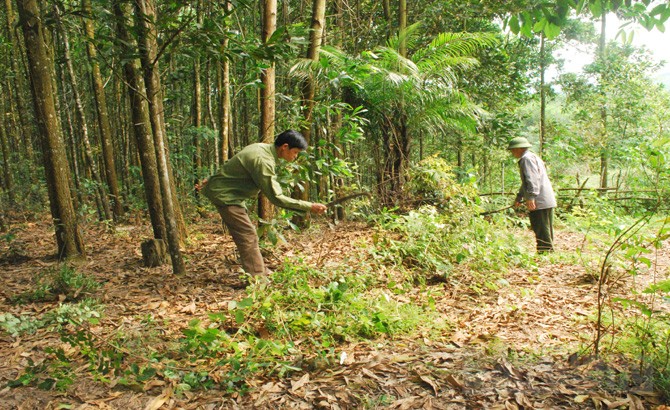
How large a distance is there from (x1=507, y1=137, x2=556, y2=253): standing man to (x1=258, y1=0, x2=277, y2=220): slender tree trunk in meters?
3.58

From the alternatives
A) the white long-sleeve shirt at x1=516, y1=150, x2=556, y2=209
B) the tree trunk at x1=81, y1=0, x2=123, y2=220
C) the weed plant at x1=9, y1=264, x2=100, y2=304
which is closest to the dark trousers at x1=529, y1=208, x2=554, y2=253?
the white long-sleeve shirt at x1=516, y1=150, x2=556, y2=209

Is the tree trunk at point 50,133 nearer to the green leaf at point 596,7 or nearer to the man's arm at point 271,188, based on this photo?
the man's arm at point 271,188

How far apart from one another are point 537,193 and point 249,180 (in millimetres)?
4119

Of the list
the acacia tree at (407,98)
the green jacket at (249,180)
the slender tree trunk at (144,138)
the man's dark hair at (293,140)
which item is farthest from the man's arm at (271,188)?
the acacia tree at (407,98)

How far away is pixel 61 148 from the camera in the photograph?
519 centimetres

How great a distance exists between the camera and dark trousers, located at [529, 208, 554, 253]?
6129 millimetres

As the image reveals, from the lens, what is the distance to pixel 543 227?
20.2 feet

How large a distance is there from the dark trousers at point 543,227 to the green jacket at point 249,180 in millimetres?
3824

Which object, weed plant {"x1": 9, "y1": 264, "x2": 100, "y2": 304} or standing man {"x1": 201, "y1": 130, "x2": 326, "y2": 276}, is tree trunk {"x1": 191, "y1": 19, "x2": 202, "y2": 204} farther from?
weed plant {"x1": 9, "y1": 264, "x2": 100, "y2": 304}

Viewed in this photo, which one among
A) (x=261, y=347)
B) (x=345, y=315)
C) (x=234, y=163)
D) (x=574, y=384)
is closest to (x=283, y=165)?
(x=234, y=163)

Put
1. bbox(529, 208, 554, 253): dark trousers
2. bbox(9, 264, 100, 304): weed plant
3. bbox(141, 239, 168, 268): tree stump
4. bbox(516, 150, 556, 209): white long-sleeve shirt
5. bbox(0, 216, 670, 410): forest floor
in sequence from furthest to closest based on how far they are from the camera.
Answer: bbox(529, 208, 554, 253): dark trousers < bbox(516, 150, 556, 209): white long-sleeve shirt < bbox(141, 239, 168, 268): tree stump < bbox(9, 264, 100, 304): weed plant < bbox(0, 216, 670, 410): forest floor

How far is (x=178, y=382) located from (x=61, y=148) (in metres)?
3.92

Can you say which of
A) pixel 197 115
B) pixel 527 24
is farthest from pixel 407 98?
pixel 527 24

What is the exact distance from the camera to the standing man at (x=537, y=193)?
5.97 m
